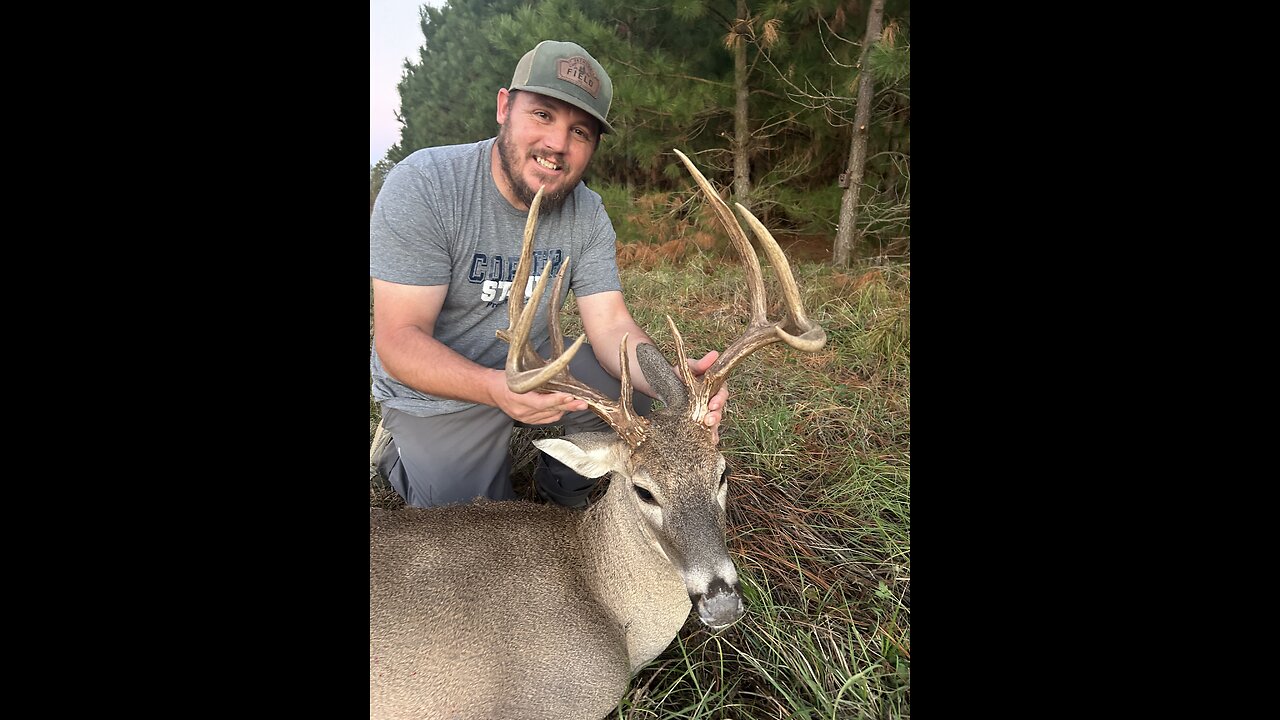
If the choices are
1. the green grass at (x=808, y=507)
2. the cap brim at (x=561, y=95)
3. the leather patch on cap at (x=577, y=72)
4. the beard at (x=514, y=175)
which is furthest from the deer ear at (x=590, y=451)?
the leather patch on cap at (x=577, y=72)

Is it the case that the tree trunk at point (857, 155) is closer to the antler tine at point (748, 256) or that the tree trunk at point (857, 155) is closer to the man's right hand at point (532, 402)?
the antler tine at point (748, 256)

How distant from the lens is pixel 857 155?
310 centimetres

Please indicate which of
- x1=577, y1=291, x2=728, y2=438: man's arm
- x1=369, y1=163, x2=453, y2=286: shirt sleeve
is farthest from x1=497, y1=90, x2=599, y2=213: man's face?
x1=577, y1=291, x2=728, y2=438: man's arm

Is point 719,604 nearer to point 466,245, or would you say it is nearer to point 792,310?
point 792,310

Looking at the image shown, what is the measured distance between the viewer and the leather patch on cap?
2309mm

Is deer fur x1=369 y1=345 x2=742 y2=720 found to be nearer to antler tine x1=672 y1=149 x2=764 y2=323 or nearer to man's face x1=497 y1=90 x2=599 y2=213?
antler tine x1=672 y1=149 x2=764 y2=323

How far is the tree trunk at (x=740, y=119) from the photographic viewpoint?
3.22 metres

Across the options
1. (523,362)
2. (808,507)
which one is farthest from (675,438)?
(808,507)

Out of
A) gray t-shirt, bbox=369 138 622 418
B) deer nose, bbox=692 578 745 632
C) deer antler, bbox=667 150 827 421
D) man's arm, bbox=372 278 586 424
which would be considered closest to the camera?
deer nose, bbox=692 578 745 632

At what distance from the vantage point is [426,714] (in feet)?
5.58
